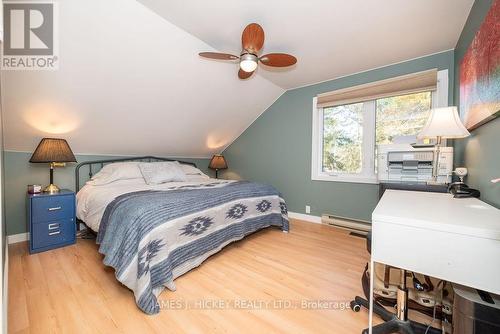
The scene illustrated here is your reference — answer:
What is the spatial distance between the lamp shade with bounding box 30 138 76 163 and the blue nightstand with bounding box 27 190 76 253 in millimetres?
386

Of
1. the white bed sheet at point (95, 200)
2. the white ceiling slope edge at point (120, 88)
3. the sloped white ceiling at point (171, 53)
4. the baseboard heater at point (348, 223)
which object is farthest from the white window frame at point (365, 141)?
the white bed sheet at point (95, 200)

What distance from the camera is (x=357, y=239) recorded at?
289cm

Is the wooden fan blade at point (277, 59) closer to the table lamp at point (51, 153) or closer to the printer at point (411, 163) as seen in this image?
the printer at point (411, 163)

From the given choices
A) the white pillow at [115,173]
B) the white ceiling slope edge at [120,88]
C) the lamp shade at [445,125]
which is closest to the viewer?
the lamp shade at [445,125]

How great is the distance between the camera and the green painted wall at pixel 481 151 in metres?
1.29

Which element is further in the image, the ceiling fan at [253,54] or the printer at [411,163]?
the printer at [411,163]

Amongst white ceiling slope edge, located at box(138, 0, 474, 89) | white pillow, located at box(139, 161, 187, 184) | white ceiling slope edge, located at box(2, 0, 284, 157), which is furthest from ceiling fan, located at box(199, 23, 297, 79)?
white pillow, located at box(139, 161, 187, 184)

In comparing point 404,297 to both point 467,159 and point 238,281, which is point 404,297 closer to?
point 238,281

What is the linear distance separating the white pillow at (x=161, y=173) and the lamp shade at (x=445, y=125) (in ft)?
10.0

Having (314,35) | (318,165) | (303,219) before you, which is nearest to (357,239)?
(303,219)

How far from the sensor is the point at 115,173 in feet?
10.1

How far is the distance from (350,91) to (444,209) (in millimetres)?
2449

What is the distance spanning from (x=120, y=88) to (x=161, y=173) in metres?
1.28

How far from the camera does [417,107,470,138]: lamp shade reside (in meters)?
1.53
